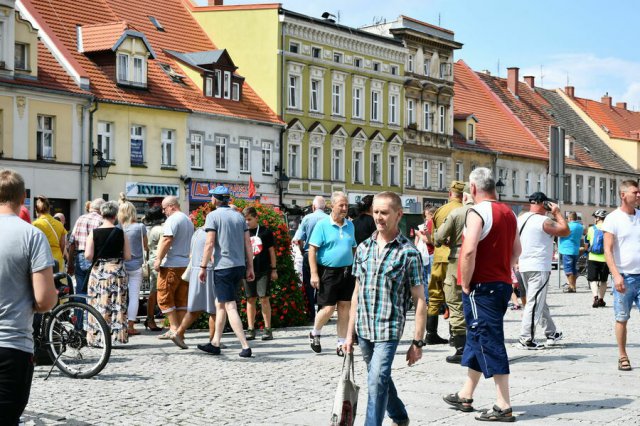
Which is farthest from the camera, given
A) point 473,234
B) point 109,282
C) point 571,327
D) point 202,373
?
point 571,327

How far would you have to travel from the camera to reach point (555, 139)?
18234 millimetres

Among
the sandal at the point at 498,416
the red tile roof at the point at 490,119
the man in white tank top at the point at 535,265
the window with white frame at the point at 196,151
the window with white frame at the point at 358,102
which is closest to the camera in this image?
the sandal at the point at 498,416

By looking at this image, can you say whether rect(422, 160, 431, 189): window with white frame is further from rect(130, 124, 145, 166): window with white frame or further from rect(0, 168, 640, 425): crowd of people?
rect(0, 168, 640, 425): crowd of people

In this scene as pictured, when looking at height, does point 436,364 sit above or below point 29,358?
below

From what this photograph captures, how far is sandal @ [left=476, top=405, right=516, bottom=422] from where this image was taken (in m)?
8.51

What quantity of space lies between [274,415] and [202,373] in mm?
2732

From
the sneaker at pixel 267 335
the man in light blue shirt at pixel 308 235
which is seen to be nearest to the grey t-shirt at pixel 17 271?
the man in light blue shirt at pixel 308 235

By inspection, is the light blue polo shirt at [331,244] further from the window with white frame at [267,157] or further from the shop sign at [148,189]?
the window with white frame at [267,157]

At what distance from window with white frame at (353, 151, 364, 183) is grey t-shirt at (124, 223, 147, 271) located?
3725 cm

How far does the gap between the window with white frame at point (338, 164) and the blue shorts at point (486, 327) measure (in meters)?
42.2

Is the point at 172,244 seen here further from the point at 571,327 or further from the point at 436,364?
the point at 571,327

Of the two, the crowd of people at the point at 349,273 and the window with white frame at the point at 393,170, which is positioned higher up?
the window with white frame at the point at 393,170

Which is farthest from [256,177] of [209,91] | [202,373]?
[202,373]

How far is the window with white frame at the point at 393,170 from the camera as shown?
55.5 meters
